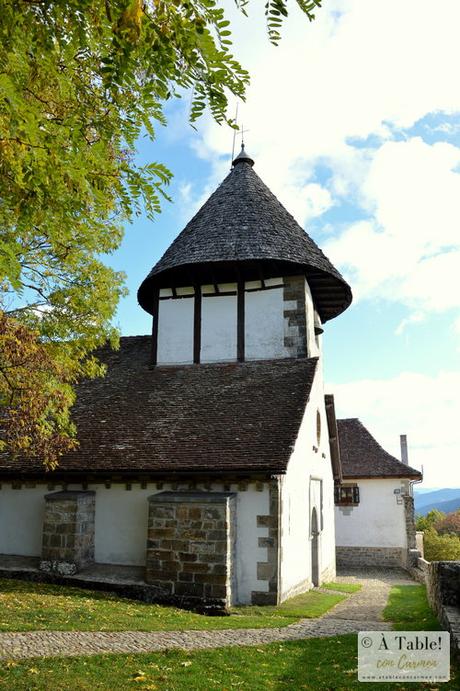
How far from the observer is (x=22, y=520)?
11828 mm

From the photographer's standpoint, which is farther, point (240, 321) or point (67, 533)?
point (240, 321)

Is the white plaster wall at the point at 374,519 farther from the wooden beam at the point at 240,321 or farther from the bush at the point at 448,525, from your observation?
the bush at the point at 448,525

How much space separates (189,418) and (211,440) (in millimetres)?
1192

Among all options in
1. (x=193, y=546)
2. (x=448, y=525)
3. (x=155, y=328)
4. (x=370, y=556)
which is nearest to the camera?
(x=193, y=546)

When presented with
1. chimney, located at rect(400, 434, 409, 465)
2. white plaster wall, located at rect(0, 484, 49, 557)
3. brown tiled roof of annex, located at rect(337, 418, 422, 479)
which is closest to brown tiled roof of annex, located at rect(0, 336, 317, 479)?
white plaster wall, located at rect(0, 484, 49, 557)

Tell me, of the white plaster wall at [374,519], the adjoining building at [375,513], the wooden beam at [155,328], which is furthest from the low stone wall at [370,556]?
the wooden beam at [155,328]

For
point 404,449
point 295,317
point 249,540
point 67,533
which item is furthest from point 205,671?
point 404,449

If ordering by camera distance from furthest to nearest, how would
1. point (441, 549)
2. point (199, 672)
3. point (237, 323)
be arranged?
point (441, 549) → point (237, 323) → point (199, 672)

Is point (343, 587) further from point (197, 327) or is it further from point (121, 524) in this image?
point (197, 327)

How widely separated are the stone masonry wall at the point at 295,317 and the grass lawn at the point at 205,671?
8.43 metres

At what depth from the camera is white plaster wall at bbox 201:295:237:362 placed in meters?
15.0

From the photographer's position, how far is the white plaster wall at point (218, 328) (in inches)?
589

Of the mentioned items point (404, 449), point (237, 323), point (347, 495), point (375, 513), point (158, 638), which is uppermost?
point (237, 323)

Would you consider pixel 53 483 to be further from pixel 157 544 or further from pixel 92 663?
pixel 92 663
